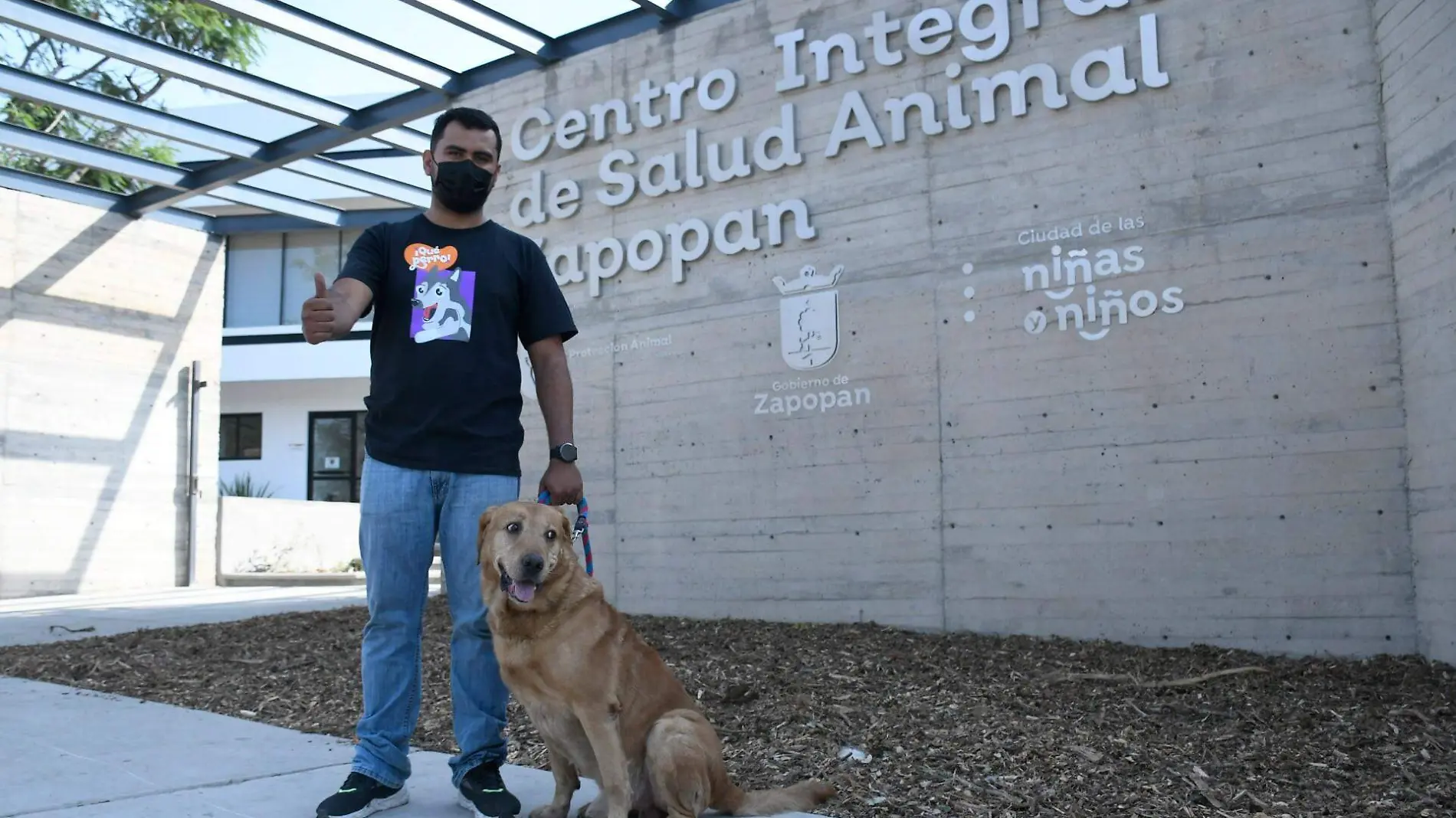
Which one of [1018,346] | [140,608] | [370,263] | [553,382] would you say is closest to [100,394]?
[140,608]

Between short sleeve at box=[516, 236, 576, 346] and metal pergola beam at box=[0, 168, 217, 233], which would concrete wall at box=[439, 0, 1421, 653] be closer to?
short sleeve at box=[516, 236, 576, 346]

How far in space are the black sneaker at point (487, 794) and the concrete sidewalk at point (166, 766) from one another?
8cm

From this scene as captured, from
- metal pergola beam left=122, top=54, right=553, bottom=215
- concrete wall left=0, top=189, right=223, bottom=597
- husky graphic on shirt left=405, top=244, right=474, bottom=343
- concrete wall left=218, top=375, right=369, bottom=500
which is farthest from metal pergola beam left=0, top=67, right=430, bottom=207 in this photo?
concrete wall left=218, top=375, right=369, bottom=500

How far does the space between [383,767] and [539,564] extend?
0.82 m

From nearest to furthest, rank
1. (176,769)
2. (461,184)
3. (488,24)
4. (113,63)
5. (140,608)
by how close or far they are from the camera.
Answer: (461,184)
(176,769)
(488,24)
(140,608)
(113,63)

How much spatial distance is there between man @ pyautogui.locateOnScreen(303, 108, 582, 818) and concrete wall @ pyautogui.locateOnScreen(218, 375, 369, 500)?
2116 cm

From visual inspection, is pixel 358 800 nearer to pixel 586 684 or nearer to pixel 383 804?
pixel 383 804

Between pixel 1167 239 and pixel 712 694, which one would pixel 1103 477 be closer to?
pixel 1167 239

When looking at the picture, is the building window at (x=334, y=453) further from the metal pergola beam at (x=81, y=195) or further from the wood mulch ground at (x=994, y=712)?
the wood mulch ground at (x=994, y=712)

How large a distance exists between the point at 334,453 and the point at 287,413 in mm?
1325

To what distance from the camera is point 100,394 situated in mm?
12672

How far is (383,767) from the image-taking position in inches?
129

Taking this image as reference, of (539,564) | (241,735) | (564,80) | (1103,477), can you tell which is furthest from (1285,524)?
(564,80)

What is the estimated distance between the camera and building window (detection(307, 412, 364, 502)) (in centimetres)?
2367
